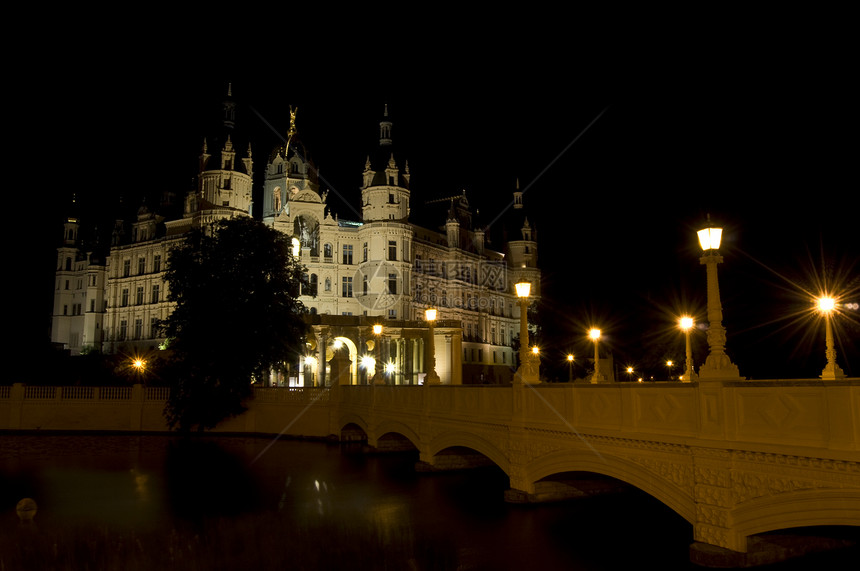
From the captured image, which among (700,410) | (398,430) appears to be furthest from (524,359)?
(398,430)

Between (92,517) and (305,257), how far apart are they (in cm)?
5005

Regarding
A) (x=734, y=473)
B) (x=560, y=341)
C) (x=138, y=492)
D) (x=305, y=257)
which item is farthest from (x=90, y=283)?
(x=734, y=473)

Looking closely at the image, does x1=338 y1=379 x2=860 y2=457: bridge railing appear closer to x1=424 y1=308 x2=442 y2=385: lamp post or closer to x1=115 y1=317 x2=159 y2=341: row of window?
x1=424 y1=308 x2=442 y2=385: lamp post

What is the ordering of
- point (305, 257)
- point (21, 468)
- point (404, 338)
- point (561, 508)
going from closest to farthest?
point (561, 508) → point (21, 468) → point (404, 338) → point (305, 257)

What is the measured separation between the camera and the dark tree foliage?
3953 centimetres

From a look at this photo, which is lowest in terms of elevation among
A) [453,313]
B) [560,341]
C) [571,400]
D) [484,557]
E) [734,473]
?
[484,557]

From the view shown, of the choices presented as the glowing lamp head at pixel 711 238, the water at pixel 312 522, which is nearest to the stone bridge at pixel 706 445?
the water at pixel 312 522

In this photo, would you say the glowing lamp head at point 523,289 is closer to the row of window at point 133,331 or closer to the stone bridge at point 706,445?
the stone bridge at point 706,445

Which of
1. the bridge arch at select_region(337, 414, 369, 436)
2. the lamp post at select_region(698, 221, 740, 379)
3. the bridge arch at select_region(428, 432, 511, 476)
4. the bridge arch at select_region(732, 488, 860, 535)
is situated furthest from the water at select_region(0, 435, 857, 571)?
the bridge arch at select_region(337, 414, 369, 436)

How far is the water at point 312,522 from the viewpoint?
544 inches

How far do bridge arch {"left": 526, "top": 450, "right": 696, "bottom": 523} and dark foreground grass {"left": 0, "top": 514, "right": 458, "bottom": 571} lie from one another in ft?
9.82

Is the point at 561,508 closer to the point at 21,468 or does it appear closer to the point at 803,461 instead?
the point at 803,461

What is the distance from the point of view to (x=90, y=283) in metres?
89.8

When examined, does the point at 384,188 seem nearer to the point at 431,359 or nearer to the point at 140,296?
the point at 140,296
